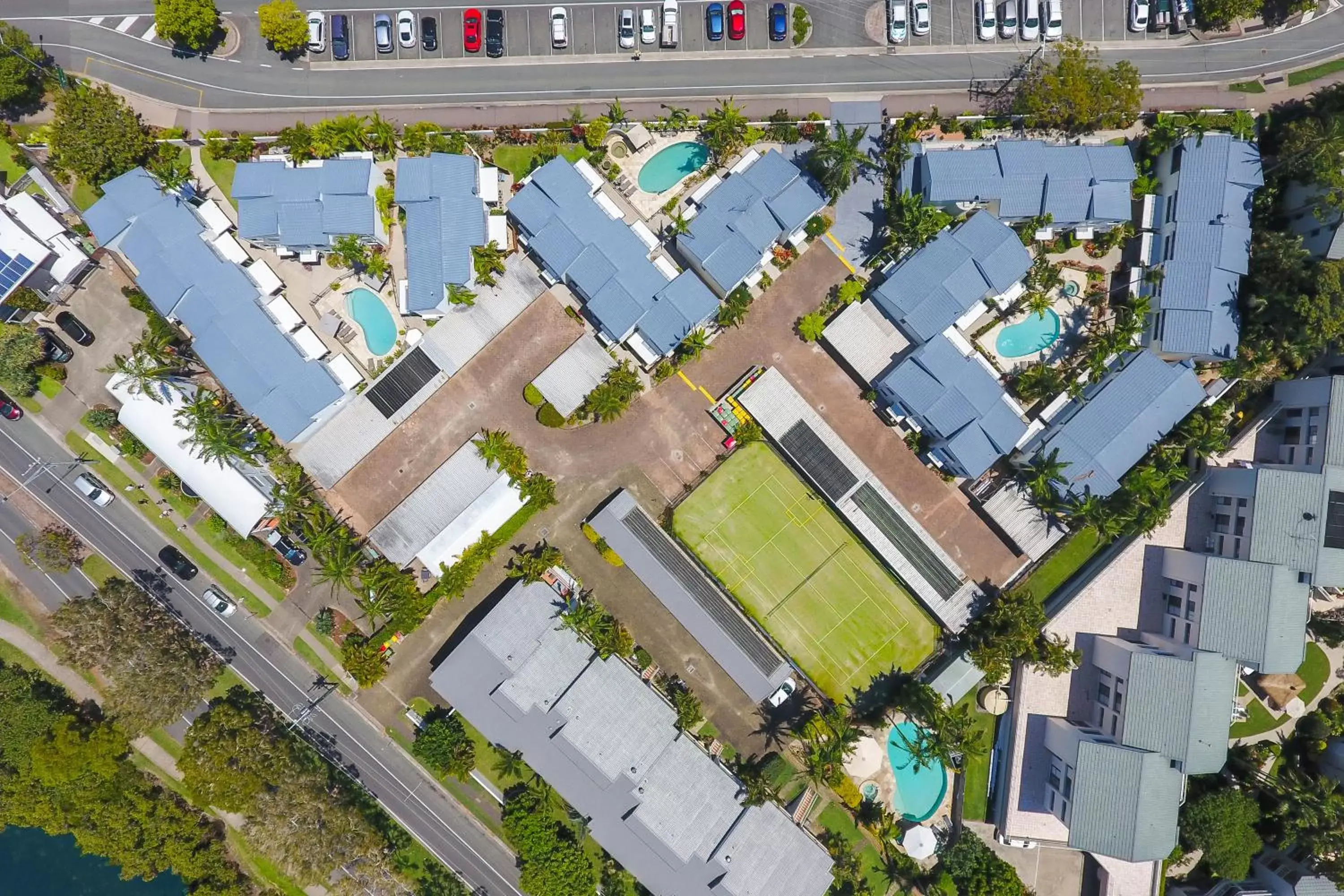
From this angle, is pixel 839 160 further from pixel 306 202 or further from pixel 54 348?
pixel 54 348

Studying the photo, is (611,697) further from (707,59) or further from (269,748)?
(707,59)

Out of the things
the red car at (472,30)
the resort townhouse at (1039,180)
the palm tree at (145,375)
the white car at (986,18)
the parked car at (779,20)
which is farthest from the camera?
the red car at (472,30)

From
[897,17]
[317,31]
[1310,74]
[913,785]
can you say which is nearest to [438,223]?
[317,31]

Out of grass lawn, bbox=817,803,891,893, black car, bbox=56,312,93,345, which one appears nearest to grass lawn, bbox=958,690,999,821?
grass lawn, bbox=817,803,891,893

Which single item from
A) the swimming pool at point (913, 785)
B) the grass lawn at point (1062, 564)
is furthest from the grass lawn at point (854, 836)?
→ the grass lawn at point (1062, 564)

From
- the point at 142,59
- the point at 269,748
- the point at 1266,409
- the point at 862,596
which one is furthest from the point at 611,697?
the point at 142,59

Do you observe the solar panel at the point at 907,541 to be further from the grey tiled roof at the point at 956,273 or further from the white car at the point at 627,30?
the white car at the point at 627,30
